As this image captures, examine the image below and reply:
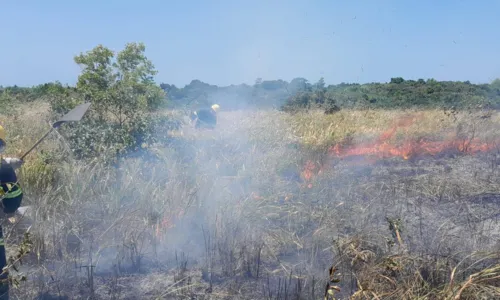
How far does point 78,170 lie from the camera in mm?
6961

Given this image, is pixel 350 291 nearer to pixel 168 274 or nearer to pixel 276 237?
pixel 276 237

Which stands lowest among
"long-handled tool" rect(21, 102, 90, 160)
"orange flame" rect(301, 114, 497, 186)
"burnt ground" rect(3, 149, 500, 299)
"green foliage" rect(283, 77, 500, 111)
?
"burnt ground" rect(3, 149, 500, 299)

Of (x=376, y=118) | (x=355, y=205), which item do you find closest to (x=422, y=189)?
(x=355, y=205)

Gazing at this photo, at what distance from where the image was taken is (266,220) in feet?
19.7

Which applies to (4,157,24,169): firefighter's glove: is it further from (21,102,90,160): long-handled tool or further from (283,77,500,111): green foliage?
(283,77,500,111): green foliage

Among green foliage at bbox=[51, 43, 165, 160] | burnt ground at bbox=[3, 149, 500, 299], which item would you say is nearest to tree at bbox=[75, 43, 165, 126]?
green foliage at bbox=[51, 43, 165, 160]

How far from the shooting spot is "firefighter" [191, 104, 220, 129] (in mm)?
13297

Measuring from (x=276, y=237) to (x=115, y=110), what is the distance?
5020 millimetres

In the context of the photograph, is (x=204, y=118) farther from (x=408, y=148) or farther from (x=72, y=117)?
(x=72, y=117)

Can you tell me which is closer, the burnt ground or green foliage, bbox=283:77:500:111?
the burnt ground

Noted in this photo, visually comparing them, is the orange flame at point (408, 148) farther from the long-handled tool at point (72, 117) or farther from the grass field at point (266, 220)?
the long-handled tool at point (72, 117)

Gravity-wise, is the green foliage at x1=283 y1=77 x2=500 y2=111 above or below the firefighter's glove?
above

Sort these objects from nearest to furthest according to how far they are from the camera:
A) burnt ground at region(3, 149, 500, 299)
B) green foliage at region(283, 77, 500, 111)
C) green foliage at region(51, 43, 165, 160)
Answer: burnt ground at region(3, 149, 500, 299), green foliage at region(51, 43, 165, 160), green foliage at region(283, 77, 500, 111)

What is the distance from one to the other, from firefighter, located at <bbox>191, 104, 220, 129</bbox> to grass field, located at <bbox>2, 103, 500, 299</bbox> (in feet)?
10.3
